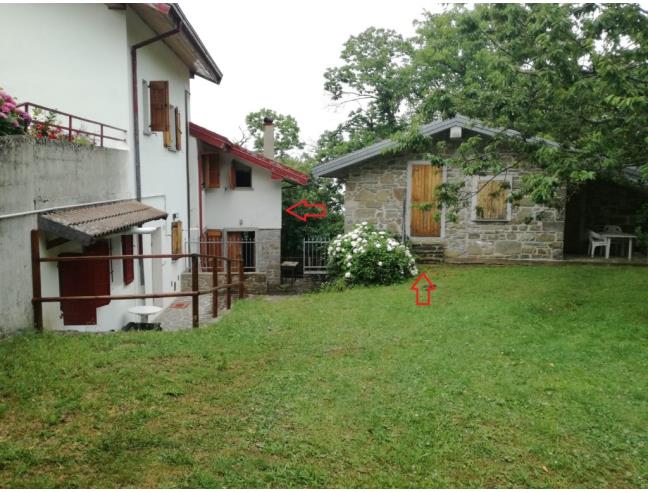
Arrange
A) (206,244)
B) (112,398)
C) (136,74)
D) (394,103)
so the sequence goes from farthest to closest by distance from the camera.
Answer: (394,103)
(206,244)
(136,74)
(112,398)

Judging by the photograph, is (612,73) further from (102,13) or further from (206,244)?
(206,244)

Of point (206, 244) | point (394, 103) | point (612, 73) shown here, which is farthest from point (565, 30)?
point (394, 103)

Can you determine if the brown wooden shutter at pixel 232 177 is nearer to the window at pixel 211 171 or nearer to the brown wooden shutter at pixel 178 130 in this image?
the window at pixel 211 171

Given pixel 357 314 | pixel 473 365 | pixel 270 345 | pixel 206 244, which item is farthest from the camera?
pixel 206 244

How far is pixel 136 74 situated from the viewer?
35.7 feet

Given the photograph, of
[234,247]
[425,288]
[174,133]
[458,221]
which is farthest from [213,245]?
[425,288]

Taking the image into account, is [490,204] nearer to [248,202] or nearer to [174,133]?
[248,202]

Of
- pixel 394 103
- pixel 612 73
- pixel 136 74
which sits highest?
pixel 394 103

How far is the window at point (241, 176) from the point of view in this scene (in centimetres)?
1862

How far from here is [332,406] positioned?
17.4 ft

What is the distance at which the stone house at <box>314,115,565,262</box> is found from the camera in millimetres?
15375

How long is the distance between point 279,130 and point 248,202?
11762 millimetres

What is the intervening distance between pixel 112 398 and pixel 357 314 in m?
5.46

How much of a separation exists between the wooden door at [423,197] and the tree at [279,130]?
15.0m
